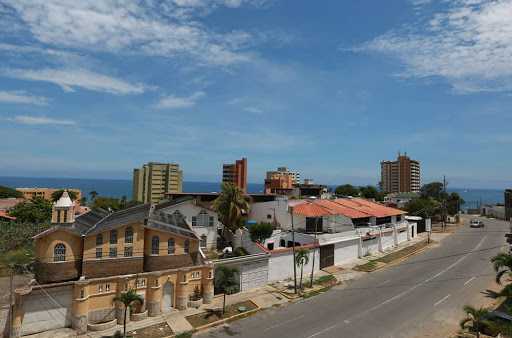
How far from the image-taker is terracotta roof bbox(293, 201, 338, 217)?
41.3 m

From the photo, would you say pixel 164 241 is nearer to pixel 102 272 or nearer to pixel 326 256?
pixel 102 272

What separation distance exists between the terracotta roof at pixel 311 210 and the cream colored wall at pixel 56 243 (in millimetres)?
28274

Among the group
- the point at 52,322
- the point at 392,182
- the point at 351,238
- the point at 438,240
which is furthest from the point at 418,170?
the point at 52,322

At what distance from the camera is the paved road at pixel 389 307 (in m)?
21.0

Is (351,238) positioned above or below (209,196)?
below

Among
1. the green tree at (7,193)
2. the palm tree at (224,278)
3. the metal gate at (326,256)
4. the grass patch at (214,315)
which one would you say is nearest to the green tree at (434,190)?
the metal gate at (326,256)

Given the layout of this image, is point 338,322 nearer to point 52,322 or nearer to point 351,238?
point 351,238

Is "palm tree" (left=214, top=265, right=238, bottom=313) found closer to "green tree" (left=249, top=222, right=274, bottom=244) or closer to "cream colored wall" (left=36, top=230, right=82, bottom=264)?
"green tree" (left=249, top=222, right=274, bottom=244)

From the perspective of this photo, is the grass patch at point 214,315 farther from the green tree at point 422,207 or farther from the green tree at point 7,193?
the green tree at point 7,193

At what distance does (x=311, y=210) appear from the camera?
42938 millimetres

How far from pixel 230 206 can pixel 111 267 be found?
19660 mm

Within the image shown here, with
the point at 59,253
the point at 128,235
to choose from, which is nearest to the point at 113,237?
the point at 128,235

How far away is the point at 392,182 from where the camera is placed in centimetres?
18725

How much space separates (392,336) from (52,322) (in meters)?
24.8
